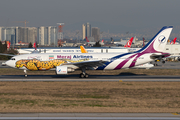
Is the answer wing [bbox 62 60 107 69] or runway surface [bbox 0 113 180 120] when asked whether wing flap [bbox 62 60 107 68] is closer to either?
wing [bbox 62 60 107 69]

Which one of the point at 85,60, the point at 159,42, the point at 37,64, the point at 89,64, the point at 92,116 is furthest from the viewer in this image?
the point at 159,42

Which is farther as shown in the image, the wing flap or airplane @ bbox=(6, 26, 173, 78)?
airplane @ bbox=(6, 26, 173, 78)

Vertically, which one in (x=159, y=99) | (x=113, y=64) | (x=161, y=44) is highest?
(x=161, y=44)

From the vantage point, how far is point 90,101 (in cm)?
2112

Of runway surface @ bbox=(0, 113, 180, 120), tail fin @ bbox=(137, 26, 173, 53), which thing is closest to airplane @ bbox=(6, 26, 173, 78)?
tail fin @ bbox=(137, 26, 173, 53)

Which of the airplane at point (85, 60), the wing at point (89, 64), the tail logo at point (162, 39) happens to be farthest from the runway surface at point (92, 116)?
the tail logo at point (162, 39)

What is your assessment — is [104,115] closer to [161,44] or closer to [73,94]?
[73,94]

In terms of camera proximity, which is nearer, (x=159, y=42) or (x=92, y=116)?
(x=92, y=116)

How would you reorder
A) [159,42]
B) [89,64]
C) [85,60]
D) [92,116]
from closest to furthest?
[92,116]
[89,64]
[85,60]
[159,42]

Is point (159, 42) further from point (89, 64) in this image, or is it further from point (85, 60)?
point (85, 60)

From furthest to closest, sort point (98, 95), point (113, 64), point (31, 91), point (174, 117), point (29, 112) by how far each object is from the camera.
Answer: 1. point (113, 64)
2. point (31, 91)
3. point (98, 95)
4. point (29, 112)
5. point (174, 117)

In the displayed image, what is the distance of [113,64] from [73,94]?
13.9 metres

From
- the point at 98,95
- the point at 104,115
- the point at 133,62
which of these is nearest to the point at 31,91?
the point at 98,95

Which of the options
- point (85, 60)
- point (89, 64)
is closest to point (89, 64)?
point (89, 64)
